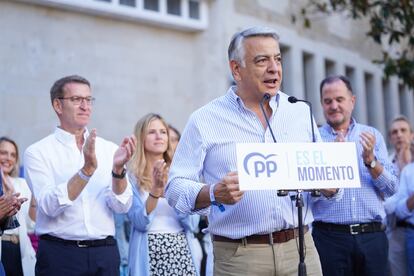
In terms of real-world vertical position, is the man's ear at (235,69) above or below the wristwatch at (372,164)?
above

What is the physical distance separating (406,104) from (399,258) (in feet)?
41.6

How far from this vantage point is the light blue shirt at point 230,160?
14.8 ft

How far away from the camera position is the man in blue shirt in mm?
6109

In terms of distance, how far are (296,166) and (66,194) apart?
2119 mm

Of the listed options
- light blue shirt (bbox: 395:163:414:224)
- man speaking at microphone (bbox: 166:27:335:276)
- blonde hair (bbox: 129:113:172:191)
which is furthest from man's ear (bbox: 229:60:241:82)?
light blue shirt (bbox: 395:163:414:224)

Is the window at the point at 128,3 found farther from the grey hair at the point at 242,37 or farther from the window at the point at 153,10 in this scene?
the grey hair at the point at 242,37

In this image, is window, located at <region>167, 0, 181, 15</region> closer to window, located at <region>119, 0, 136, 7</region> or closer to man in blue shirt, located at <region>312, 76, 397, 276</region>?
window, located at <region>119, 0, 136, 7</region>

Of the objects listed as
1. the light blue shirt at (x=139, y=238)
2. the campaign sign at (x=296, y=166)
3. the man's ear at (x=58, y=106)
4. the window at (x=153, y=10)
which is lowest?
the light blue shirt at (x=139, y=238)

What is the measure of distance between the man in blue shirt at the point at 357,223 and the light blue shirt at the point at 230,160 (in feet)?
4.72

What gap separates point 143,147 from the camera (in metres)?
6.98

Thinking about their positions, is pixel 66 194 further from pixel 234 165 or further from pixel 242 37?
pixel 242 37

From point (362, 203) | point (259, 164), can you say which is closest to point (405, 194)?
point (362, 203)

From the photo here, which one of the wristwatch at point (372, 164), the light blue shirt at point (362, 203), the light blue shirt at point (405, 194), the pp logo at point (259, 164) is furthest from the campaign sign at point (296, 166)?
the light blue shirt at point (405, 194)

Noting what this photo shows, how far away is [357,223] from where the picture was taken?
6180mm
